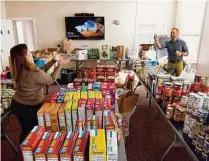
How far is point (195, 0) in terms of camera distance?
4.63 meters

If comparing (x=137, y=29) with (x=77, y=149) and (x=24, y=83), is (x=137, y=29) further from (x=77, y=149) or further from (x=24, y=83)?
(x=77, y=149)

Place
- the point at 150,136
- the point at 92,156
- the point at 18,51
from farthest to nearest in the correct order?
the point at 150,136 → the point at 18,51 → the point at 92,156

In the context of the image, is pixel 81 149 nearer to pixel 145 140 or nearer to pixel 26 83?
pixel 26 83

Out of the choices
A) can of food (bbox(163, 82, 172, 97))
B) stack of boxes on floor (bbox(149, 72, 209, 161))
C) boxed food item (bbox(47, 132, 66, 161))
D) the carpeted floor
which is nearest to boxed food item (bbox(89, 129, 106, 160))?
boxed food item (bbox(47, 132, 66, 161))

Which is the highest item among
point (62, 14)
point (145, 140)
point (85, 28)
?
point (62, 14)

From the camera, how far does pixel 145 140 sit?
2.59m

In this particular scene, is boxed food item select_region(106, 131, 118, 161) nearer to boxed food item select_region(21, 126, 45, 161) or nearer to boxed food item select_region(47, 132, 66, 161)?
boxed food item select_region(47, 132, 66, 161)

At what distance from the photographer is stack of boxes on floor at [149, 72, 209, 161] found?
1.16 m

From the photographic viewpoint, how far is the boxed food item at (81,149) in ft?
2.97

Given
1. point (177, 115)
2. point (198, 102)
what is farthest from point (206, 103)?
point (177, 115)

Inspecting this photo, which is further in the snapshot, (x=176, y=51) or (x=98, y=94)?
(x=176, y=51)

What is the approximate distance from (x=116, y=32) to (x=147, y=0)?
4.19 ft

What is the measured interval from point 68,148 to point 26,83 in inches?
45.0

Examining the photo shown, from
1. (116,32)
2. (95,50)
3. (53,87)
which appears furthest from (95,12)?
(53,87)
